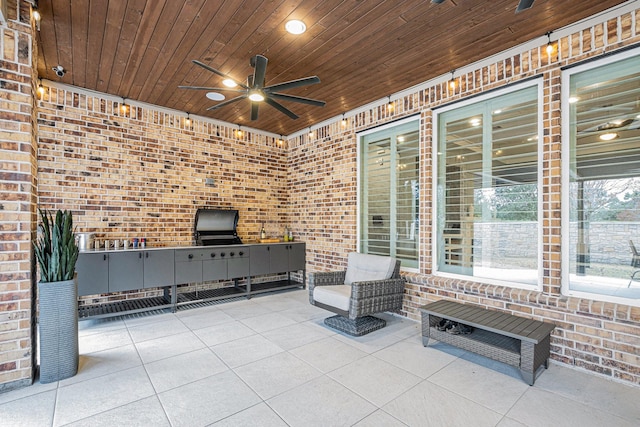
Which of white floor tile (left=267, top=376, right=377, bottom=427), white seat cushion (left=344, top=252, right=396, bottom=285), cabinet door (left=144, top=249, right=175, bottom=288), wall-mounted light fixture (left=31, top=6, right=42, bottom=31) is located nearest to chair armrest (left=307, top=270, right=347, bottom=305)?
white seat cushion (left=344, top=252, right=396, bottom=285)

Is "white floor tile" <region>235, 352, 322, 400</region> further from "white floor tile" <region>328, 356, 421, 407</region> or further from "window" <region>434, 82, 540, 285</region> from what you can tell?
"window" <region>434, 82, 540, 285</region>

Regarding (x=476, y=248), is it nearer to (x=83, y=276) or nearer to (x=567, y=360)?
(x=567, y=360)

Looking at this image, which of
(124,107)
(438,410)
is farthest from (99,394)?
(124,107)

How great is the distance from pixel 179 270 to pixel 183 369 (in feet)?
6.81

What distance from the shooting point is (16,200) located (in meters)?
2.46

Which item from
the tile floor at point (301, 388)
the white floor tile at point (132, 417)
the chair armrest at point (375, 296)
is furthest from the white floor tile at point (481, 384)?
the white floor tile at point (132, 417)

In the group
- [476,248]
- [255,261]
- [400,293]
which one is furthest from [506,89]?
[255,261]

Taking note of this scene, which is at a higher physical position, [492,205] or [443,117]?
[443,117]

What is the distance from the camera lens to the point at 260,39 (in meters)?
3.13

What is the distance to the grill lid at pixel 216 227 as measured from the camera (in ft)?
17.3

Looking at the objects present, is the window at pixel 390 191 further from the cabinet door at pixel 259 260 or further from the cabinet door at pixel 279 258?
the cabinet door at pixel 259 260

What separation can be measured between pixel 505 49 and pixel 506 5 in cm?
83

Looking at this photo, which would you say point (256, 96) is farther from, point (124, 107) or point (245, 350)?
point (245, 350)

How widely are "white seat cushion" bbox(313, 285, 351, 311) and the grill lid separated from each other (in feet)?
7.05
